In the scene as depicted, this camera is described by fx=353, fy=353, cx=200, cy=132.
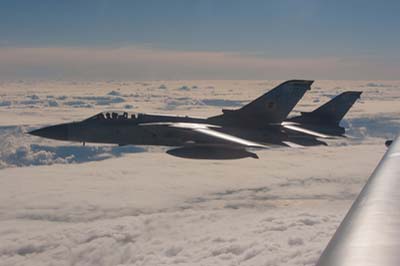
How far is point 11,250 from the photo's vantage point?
93.1 metres

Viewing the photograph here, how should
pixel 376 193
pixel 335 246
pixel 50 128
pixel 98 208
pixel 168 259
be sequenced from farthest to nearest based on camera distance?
pixel 98 208 → pixel 168 259 → pixel 50 128 → pixel 376 193 → pixel 335 246

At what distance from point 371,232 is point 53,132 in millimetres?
30253

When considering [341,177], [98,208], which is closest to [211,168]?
[341,177]

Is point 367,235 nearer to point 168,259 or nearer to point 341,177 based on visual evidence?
point 168,259

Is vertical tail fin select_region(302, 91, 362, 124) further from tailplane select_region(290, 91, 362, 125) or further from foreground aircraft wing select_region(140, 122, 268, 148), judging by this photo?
foreground aircraft wing select_region(140, 122, 268, 148)

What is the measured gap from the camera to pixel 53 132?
30609 millimetres

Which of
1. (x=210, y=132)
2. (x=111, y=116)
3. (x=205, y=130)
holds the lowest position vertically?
(x=210, y=132)

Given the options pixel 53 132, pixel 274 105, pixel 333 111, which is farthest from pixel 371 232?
pixel 333 111

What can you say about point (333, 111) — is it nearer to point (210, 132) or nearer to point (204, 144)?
point (210, 132)

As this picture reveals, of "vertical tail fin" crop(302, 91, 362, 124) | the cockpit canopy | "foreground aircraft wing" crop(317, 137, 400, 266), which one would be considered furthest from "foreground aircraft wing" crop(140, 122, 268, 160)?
"foreground aircraft wing" crop(317, 137, 400, 266)

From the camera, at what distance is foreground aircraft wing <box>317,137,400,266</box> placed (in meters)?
3.48

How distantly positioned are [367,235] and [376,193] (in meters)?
2.21

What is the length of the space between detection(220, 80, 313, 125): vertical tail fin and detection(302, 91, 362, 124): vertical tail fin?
25.4 feet

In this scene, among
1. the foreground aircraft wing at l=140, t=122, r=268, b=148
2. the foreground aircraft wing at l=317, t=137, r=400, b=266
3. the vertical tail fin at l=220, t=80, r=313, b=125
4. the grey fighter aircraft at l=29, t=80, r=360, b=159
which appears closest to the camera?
the foreground aircraft wing at l=317, t=137, r=400, b=266
